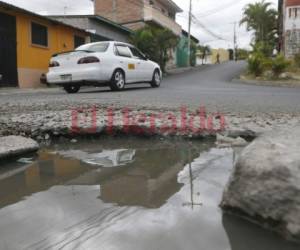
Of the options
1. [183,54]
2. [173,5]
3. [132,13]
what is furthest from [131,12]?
[183,54]

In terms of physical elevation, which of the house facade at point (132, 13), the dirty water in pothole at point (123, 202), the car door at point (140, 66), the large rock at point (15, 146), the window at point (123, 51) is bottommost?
the dirty water in pothole at point (123, 202)

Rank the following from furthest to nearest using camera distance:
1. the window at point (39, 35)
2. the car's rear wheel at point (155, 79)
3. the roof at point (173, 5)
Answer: the roof at point (173, 5) < the window at point (39, 35) < the car's rear wheel at point (155, 79)

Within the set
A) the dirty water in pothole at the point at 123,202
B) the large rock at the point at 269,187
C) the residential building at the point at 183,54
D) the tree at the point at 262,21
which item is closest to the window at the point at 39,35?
the dirty water in pothole at the point at 123,202

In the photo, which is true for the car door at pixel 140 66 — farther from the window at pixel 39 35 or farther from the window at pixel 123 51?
the window at pixel 39 35

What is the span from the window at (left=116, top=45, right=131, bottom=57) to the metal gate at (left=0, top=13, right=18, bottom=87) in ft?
16.2

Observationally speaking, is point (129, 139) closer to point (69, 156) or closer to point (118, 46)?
point (69, 156)

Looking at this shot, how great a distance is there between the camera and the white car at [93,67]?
411 inches

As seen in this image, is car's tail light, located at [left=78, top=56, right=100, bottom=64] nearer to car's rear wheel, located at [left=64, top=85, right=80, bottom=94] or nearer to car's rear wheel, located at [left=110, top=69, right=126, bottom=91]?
car's rear wheel, located at [left=110, top=69, right=126, bottom=91]

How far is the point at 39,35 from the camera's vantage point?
16.9 m

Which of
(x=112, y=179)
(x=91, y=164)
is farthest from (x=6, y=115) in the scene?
(x=112, y=179)

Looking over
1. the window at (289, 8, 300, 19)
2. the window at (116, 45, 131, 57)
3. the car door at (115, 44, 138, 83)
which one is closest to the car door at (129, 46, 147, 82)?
the car door at (115, 44, 138, 83)

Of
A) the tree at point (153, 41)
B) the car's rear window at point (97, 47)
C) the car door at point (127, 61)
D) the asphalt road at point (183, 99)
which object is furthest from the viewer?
the tree at point (153, 41)

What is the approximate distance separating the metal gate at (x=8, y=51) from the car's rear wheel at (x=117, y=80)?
5135 millimetres

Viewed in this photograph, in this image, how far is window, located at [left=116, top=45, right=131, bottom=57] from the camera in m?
11.4
